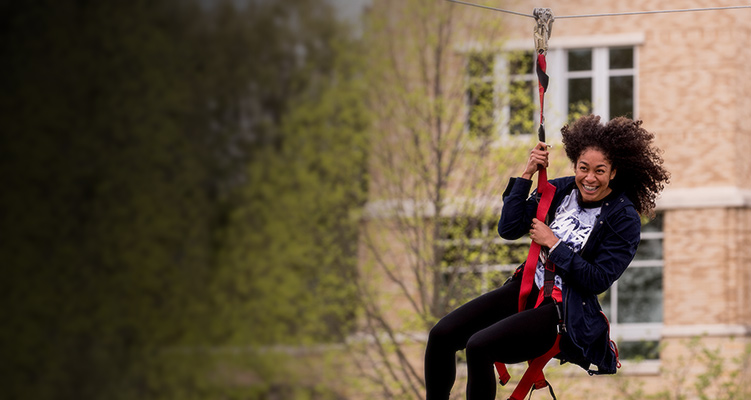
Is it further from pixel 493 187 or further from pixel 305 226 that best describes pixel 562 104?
pixel 305 226

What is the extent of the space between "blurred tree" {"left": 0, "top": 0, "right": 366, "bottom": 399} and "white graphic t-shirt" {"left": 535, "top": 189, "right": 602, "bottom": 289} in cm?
1180

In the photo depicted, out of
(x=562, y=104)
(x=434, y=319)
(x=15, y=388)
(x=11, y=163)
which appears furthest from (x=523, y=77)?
(x=15, y=388)

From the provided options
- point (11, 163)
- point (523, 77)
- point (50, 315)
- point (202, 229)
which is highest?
point (523, 77)

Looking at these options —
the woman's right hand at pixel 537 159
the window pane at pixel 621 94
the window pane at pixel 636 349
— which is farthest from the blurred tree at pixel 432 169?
the woman's right hand at pixel 537 159

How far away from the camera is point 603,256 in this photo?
450cm

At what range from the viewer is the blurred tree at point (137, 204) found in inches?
696

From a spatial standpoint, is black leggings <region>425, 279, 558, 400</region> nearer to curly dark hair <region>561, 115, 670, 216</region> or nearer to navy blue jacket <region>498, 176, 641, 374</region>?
navy blue jacket <region>498, 176, 641, 374</region>

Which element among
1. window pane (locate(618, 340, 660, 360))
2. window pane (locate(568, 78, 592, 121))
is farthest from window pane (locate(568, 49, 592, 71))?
window pane (locate(618, 340, 660, 360))

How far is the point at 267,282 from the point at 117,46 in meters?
5.26

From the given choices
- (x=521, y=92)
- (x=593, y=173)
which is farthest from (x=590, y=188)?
(x=521, y=92)

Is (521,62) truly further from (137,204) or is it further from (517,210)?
(517,210)

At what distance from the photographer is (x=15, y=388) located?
58.8ft

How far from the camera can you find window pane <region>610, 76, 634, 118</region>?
14727 mm

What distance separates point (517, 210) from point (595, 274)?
482mm
